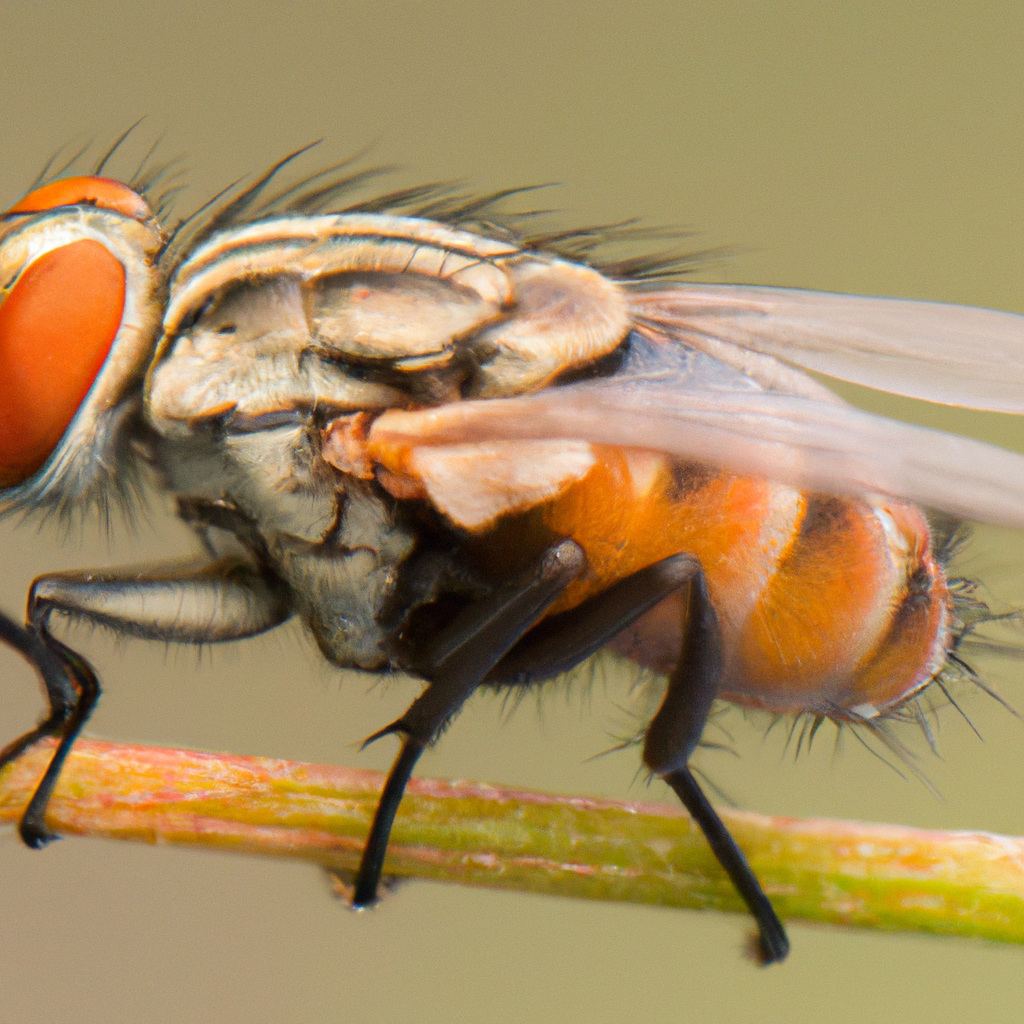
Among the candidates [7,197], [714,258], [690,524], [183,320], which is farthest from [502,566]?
[7,197]

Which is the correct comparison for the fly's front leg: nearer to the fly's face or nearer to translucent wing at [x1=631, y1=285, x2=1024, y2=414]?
the fly's face

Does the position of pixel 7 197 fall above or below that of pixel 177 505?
above

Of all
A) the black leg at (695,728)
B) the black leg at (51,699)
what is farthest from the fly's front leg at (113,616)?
the black leg at (695,728)

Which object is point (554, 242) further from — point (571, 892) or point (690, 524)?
point (571, 892)

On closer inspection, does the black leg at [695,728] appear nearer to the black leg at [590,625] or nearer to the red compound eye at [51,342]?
the black leg at [590,625]

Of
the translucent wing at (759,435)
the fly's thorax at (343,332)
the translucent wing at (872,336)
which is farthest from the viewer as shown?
the translucent wing at (872,336)

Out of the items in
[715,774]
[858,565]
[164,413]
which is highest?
[164,413]
